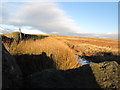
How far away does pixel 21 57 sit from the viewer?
2.12 meters

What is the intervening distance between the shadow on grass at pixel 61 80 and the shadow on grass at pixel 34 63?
694mm

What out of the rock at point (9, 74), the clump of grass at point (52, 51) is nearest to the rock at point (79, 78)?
the rock at point (9, 74)

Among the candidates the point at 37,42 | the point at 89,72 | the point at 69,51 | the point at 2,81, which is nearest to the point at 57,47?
the point at 69,51

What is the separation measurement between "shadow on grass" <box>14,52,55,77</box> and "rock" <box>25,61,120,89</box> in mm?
679

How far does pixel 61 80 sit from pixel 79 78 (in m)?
0.23

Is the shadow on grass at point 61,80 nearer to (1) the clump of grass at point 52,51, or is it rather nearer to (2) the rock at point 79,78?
(2) the rock at point 79,78

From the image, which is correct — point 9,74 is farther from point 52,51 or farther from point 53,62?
point 52,51

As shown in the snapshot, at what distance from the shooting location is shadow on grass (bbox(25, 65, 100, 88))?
A: 3.83ft

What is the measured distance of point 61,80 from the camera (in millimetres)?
1254

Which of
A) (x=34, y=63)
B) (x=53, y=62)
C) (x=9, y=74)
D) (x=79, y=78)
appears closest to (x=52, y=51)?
(x=53, y=62)

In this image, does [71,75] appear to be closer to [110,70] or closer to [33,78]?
[33,78]

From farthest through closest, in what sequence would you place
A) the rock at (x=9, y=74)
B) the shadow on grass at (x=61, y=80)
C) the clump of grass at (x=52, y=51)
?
1. the clump of grass at (x=52, y=51)
2. the shadow on grass at (x=61, y=80)
3. the rock at (x=9, y=74)

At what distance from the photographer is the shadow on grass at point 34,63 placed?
6.44ft

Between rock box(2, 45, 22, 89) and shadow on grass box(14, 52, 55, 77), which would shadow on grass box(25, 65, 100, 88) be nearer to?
rock box(2, 45, 22, 89)
